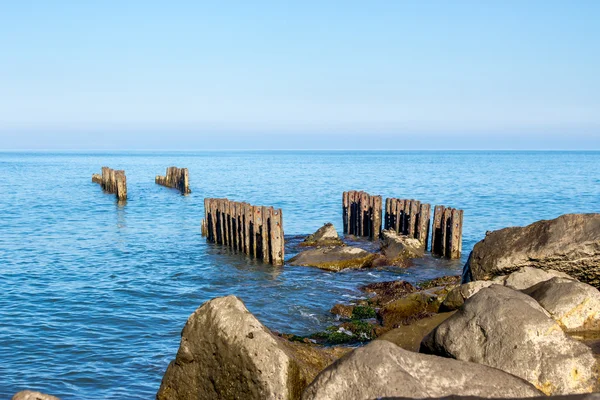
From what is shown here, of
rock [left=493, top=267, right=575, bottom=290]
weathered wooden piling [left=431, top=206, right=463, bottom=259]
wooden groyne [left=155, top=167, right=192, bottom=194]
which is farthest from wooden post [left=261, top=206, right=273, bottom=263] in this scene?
wooden groyne [left=155, top=167, right=192, bottom=194]

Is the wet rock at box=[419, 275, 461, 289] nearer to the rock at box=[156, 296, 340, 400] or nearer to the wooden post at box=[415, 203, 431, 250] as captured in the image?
the wooden post at box=[415, 203, 431, 250]

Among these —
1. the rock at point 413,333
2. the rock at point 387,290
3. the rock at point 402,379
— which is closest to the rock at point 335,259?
the rock at point 387,290

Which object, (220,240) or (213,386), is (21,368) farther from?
(220,240)

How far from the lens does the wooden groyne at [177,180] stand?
55.7 m

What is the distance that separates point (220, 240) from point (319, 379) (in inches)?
843

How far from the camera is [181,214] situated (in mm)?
41031

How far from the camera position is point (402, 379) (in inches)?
248

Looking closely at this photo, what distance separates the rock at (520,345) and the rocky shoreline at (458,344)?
0.01 m

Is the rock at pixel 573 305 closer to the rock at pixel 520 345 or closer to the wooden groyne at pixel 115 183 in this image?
the rock at pixel 520 345

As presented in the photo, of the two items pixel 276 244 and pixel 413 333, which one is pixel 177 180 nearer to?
pixel 276 244

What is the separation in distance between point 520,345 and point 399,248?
14719 millimetres

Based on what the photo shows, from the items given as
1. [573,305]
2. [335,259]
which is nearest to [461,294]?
[573,305]

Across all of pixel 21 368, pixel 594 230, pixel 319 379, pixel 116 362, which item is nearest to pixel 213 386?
pixel 319 379

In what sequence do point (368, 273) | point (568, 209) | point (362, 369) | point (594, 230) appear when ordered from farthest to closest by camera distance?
1. point (568, 209)
2. point (368, 273)
3. point (594, 230)
4. point (362, 369)
